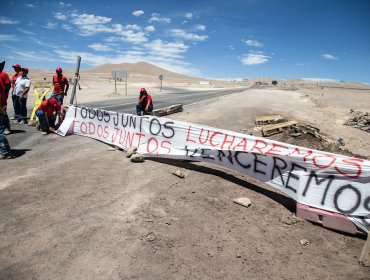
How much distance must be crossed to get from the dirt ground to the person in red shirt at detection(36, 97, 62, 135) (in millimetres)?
3279

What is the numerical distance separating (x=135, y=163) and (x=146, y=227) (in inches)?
112

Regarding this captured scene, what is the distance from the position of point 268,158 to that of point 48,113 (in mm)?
7694

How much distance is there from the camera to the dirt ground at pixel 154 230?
3.40 metres

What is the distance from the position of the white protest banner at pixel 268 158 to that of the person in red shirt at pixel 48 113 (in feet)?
7.93

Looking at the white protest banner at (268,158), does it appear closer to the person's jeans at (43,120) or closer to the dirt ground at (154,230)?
the dirt ground at (154,230)

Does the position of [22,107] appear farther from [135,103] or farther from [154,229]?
[135,103]

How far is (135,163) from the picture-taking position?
6.86 metres

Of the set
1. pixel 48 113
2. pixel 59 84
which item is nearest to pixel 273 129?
pixel 48 113

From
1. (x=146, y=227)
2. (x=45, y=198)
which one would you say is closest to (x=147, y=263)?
(x=146, y=227)

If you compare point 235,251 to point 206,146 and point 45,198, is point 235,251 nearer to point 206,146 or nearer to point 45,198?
point 206,146

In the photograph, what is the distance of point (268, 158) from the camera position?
517cm

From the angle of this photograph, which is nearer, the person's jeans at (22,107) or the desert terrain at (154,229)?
the desert terrain at (154,229)

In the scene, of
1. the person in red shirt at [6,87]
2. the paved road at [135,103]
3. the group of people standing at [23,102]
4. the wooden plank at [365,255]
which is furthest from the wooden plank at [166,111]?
the wooden plank at [365,255]

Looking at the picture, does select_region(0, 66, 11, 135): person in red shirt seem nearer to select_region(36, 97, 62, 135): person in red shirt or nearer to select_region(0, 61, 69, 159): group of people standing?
select_region(0, 61, 69, 159): group of people standing
